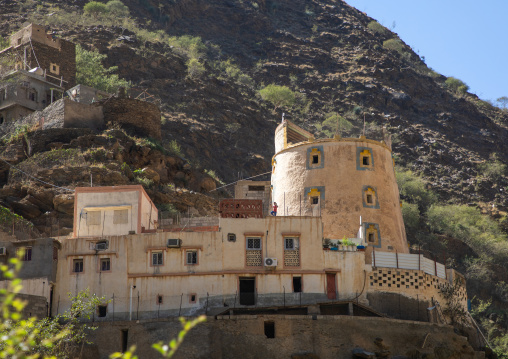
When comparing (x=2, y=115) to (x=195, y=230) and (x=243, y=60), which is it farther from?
(x=243, y=60)

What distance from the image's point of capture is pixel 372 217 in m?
43.3

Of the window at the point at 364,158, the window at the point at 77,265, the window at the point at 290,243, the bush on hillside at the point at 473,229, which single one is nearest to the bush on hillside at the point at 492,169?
the bush on hillside at the point at 473,229

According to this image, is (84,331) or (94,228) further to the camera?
(94,228)

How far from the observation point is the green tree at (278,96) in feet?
281

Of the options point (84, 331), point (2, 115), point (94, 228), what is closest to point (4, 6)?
point (2, 115)

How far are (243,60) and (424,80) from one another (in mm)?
19051

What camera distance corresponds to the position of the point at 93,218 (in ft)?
133

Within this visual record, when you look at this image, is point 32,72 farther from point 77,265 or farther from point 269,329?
point 269,329

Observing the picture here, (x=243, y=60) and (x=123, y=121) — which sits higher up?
(x=243, y=60)

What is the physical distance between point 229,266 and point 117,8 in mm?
60158

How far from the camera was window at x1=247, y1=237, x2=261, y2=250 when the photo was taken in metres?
38.9

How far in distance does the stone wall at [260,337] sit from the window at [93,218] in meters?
5.91

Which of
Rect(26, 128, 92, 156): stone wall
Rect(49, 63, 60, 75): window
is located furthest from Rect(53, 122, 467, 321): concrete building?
Rect(49, 63, 60, 75): window

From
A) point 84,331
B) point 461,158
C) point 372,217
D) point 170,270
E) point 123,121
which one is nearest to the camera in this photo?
point 84,331
